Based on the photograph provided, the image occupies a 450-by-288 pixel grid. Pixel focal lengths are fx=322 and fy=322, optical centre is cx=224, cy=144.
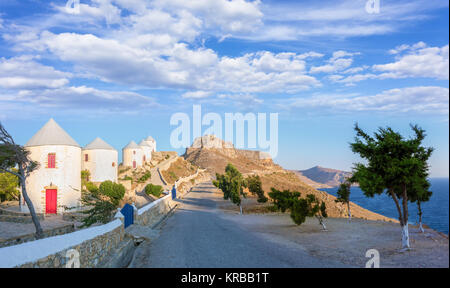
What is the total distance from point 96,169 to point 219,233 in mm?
28895

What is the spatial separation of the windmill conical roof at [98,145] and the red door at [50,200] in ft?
51.7

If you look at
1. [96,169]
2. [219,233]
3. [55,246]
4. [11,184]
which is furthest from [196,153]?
[55,246]

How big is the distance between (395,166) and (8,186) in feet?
106

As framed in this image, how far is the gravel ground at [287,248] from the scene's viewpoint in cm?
1042

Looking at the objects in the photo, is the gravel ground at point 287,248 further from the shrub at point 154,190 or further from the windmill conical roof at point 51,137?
the shrub at point 154,190

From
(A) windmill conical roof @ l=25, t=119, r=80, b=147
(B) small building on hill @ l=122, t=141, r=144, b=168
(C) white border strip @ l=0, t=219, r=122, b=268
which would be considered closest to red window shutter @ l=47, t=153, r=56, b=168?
(A) windmill conical roof @ l=25, t=119, r=80, b=147

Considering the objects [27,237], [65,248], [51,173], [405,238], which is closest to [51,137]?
[51,173]

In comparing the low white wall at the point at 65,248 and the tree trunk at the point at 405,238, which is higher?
the low white wall at the point at 65,248

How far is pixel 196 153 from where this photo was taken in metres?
153

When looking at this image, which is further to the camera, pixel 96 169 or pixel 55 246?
pixel 96 169

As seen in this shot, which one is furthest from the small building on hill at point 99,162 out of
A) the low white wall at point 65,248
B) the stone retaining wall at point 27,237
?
the low white wall at point 65,248

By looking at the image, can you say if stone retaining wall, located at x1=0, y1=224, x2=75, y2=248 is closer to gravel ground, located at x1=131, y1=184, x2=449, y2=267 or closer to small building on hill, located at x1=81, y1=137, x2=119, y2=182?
gravel ground, located at x1=131, y1=184, x2=449, y2=267

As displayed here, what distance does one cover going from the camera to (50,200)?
26.4 meters

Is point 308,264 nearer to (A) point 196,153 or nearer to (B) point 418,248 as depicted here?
(B) point 418,248
